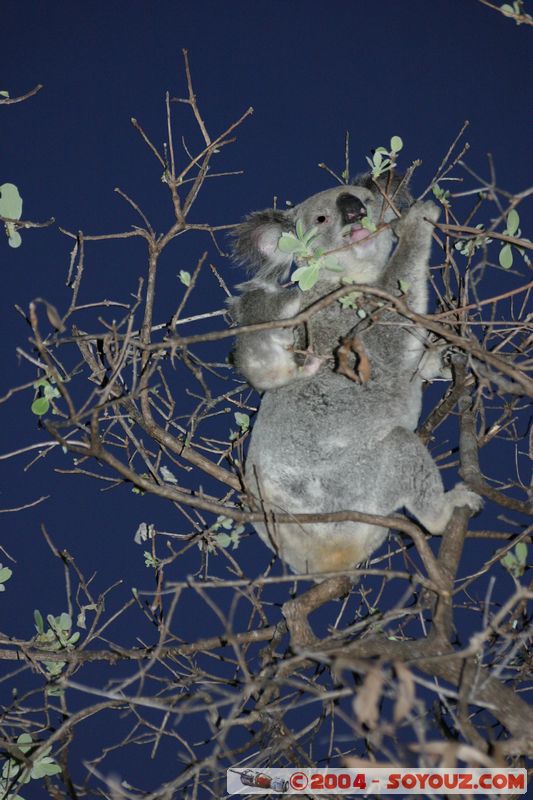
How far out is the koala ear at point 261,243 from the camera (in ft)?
9.94

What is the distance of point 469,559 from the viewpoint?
5.33 metres

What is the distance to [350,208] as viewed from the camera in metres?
3.06

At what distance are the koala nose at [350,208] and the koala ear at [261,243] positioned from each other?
0.28 meters

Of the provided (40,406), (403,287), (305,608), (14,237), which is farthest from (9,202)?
(305,608)

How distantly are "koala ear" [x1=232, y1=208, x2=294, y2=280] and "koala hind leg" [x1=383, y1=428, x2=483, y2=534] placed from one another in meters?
1.00

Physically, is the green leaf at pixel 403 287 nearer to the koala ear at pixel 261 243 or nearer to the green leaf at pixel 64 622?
the koala ear at pixel 261 243

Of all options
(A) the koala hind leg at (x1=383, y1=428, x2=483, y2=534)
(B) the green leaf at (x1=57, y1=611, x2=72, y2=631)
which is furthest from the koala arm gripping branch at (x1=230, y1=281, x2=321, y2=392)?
(B) the green leaf at (x1=57, y1=611, x2=72, y2=631)

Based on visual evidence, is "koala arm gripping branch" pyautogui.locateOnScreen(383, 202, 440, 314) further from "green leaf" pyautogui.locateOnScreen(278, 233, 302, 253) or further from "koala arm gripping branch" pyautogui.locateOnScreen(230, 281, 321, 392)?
"green leaf" pyautogui.locateOnScreen(278, 233, 302, 253)

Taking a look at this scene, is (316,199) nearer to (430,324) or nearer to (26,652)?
(430,324)

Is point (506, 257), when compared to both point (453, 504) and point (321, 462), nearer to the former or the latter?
point (453, 504)

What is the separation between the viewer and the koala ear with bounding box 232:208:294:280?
9.94 feet

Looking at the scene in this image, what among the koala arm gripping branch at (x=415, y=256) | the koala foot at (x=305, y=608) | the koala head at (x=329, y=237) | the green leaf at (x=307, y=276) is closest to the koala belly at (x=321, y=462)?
the koala foot at (x=305, y=608)

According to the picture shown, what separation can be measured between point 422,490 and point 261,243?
4.37ft

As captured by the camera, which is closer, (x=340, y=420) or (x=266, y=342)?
(x=266, y=342)
